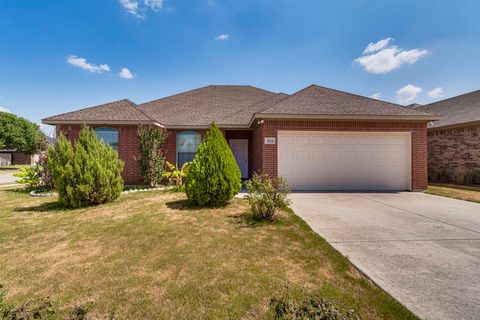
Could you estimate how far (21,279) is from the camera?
8.81 ft

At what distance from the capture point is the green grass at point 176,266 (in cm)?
219

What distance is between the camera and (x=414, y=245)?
3623 millimetres

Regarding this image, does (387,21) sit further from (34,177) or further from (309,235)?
(34,177)

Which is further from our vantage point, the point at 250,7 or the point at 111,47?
the point at 111,47

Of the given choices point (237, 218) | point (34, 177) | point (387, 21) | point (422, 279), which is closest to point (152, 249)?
point (237, 218)

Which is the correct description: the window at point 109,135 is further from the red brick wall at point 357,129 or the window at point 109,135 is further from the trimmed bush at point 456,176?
the trimmed bush at point 456,176

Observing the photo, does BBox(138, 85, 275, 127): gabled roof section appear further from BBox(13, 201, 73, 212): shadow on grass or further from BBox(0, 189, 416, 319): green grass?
BBox(0, 189, 416, 319): green grass

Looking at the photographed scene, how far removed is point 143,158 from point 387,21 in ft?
45.7

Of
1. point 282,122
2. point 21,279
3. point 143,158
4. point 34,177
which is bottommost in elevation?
point 21,279

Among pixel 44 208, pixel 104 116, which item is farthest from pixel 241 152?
pixel 44 208

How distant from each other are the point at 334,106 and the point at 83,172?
10.1m

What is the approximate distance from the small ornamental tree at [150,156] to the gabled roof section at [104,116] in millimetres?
673

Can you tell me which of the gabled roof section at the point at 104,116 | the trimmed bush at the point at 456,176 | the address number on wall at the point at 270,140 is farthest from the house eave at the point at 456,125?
the gabled roof section at the point at 104,116

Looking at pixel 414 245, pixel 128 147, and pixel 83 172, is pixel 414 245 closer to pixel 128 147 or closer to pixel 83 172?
pixel 83 172
